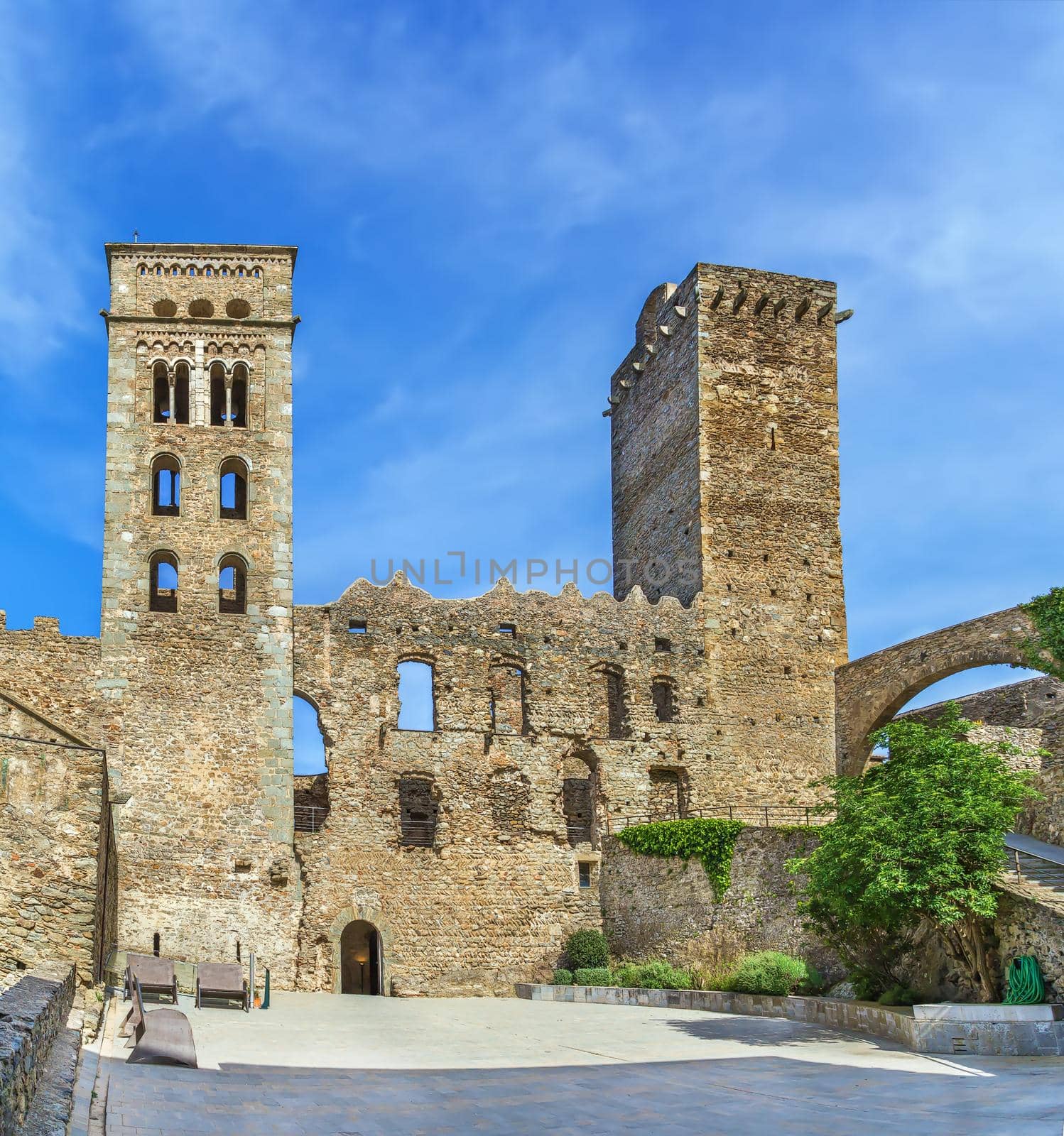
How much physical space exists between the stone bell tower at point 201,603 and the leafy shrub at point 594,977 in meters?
5.40

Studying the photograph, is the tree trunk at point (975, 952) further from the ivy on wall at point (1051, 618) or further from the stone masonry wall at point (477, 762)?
the stone masonry wall at point (477, 762)

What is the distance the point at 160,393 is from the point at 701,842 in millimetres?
14640

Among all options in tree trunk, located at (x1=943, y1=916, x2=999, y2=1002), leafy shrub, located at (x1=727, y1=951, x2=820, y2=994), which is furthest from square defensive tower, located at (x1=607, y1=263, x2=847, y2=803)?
tree trunk, located at (x1=943, y1=916, x2=999, y2=1002)

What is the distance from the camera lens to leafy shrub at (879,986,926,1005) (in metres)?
18.5

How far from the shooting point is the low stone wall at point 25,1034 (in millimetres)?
7379

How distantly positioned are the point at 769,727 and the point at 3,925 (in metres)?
19.5

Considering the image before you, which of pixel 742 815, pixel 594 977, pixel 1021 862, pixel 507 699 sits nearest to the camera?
pixel 1021 862

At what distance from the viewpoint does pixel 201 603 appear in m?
27.0

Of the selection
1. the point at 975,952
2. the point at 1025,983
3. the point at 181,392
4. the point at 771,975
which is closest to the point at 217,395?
the point at 181,392

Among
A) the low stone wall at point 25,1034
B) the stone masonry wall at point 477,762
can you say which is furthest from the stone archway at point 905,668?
the low stone wall at point 25,1034

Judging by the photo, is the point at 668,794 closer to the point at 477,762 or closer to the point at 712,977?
the point at 477,762

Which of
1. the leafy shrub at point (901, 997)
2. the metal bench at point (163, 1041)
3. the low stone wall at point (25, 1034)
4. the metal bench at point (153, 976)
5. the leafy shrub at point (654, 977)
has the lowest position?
the leafy shrub at point (654, 977)

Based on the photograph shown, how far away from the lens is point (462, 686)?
28.8 meters

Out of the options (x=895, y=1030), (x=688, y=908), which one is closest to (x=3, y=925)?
(x=895, y=1030)
